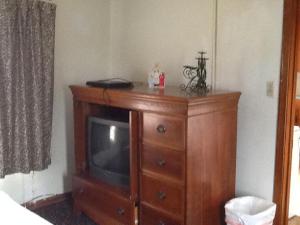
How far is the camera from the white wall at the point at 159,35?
105 inches

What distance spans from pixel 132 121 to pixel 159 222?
0.68 metres

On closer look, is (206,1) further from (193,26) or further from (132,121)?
(132,121)

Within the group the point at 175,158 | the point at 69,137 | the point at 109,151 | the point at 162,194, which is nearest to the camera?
the point at 175,158

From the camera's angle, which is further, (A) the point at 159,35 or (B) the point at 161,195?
(A) the point at 159,35

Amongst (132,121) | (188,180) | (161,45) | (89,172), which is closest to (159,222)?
(188,180)

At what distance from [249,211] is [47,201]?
5.81 ft

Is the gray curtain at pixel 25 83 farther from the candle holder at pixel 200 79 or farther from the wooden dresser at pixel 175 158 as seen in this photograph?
the candle holder at pixel 200 79

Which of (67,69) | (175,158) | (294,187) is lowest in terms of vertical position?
(294,187)

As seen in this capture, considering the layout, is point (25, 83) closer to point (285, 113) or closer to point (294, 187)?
point (285, 113)

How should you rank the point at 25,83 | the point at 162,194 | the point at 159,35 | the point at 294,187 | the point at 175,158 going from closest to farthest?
1. the point at 175,158
2. the point at 162,194
3. the point at 25,83
4. the point at 159,35
5. the point at 294,187

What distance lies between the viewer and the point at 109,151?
261 cm

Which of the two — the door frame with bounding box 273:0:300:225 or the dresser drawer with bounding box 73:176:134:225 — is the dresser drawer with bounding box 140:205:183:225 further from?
the door frame with bounding box 273:0:300:225

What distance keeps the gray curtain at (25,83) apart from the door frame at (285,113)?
179cm

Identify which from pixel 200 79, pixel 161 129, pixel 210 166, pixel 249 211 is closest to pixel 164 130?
pixel 161 129
